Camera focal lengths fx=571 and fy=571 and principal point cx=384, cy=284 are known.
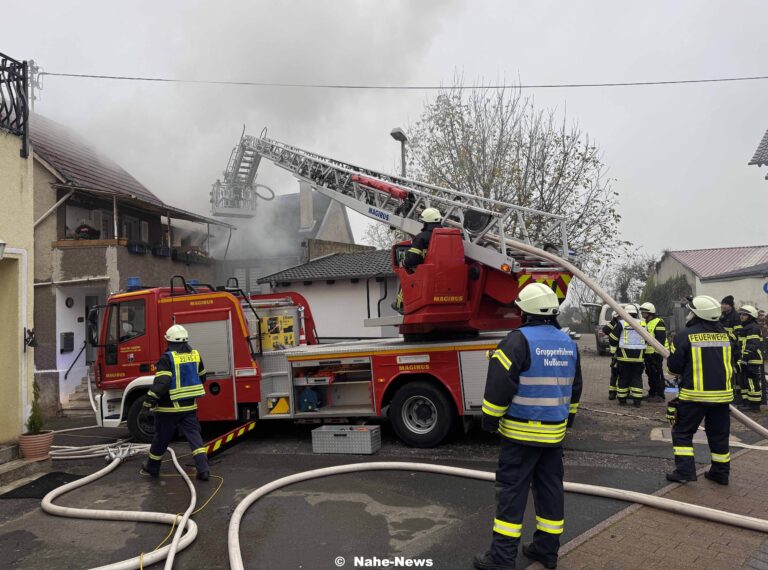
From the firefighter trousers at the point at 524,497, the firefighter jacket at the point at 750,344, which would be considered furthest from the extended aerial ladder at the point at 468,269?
the firefighter jacket at the point at 750,344

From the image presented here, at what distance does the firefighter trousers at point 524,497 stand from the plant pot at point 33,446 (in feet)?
19.1

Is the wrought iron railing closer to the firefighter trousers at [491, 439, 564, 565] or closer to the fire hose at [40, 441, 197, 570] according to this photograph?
the fire hose at [40, 441, 197, 570]

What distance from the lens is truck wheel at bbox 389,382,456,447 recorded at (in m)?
7.09

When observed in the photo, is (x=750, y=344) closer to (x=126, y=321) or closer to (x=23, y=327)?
(x=126, y=321)

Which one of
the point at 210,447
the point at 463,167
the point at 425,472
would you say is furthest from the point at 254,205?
the point at 425,472

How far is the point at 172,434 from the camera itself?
6355 millimetres

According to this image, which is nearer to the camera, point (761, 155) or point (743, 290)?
point (761, 155)

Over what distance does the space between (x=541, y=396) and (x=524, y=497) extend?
0.67 m

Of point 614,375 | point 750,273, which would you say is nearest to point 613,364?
point 614,375

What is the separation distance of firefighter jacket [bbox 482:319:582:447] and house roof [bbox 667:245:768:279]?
1095 inches

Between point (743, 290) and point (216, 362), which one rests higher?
point (743, 290)

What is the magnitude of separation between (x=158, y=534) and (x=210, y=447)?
221cm

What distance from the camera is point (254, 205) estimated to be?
1778 centimetres

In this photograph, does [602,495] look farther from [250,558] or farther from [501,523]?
[250,558]
